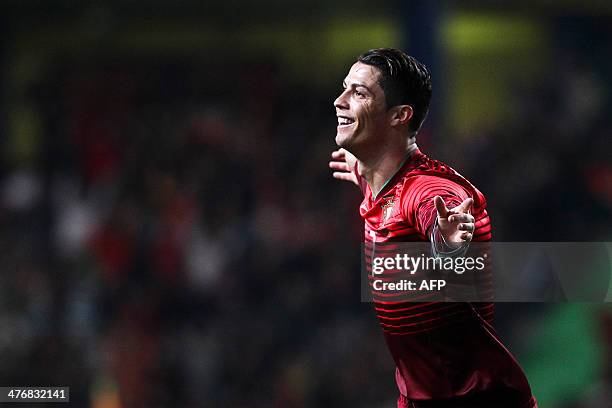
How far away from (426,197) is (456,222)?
284 millimetres

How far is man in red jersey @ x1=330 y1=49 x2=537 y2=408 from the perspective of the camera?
3322 mm

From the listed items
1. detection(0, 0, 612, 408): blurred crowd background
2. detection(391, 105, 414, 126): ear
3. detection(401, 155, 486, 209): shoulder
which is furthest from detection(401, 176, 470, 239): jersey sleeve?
detection(0, 0, 612, 408): blurred crowd background

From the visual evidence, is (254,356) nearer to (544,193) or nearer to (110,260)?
(110,260)

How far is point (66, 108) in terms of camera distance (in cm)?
1013

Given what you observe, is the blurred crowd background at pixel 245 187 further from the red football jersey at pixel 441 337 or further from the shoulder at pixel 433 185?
the shoulder at pixel 433 185

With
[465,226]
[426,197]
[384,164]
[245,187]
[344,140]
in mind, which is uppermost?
[245,187]

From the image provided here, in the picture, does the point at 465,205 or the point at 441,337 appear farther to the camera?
the point at 441,337

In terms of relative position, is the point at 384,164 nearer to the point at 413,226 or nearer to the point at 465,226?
the point at 413,226

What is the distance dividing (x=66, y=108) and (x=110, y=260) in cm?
279

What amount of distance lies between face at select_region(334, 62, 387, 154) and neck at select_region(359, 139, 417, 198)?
72 millimetres

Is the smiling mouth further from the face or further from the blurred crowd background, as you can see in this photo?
the blurred crowd background

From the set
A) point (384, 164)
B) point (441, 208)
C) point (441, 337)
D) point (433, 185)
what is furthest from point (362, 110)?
point (441, 337)

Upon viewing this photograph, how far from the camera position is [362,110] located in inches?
136

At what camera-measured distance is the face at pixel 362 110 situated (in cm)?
347
